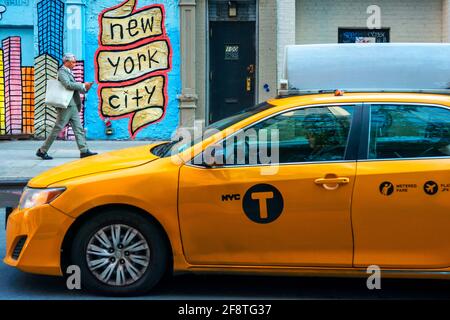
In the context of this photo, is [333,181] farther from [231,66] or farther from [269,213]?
[231,66]

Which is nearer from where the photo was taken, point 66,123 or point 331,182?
point 331,182

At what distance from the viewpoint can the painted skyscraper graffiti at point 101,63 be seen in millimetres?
14391

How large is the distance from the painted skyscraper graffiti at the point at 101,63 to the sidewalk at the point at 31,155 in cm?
60

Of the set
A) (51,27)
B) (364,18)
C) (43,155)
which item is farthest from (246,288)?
(364,18)

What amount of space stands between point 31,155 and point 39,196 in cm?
759

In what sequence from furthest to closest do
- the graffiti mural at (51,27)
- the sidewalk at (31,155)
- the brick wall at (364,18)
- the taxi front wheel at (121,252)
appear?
the brick wall at (364,18), the graffiti mural at (51,27), the sidewalk at (31,155), the taxi front wheel at (121,252)

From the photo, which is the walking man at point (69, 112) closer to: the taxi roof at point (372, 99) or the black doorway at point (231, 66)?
the black doorway at point (231, 66)

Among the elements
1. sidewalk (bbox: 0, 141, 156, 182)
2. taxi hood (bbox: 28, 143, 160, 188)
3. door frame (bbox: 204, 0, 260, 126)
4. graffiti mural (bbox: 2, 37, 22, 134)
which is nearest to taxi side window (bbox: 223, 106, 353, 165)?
taxi hood (bbox: 28, 143, 160, 188)

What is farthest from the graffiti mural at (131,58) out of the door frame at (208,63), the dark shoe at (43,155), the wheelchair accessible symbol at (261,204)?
the wheelchair accessible symbol at (261,204)

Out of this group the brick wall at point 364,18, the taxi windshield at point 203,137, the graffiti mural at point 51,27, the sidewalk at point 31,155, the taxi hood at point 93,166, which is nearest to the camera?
the taxi hood at point 93,166

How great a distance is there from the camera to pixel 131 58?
14562mm

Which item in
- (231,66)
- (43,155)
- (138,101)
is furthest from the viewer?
(231,66)
